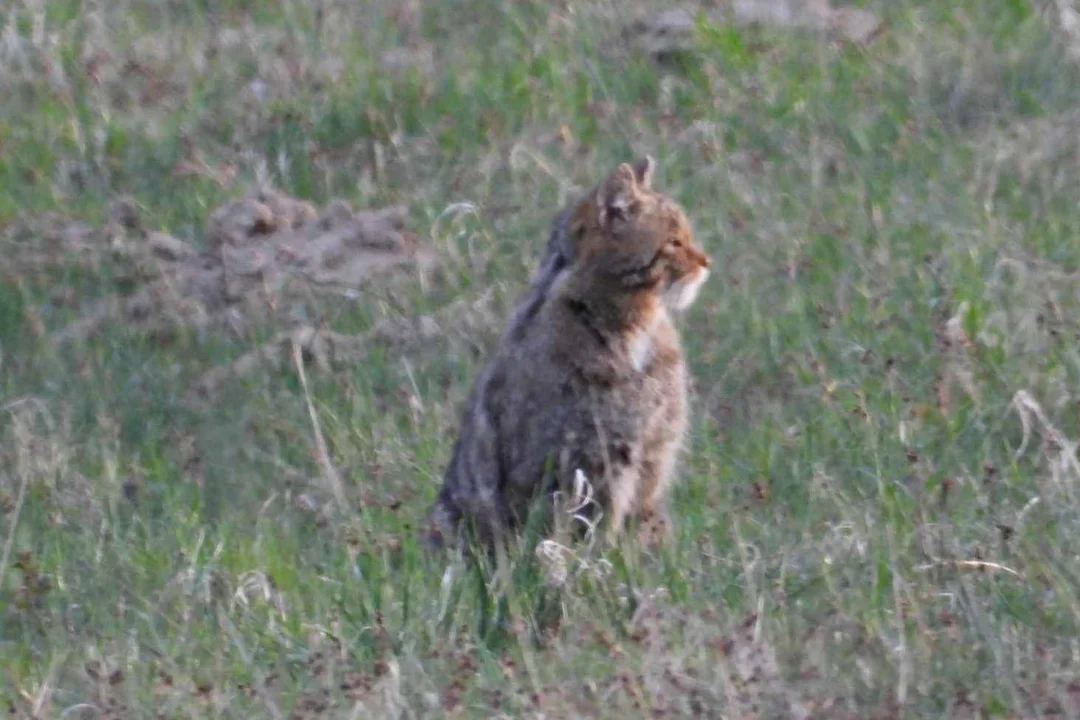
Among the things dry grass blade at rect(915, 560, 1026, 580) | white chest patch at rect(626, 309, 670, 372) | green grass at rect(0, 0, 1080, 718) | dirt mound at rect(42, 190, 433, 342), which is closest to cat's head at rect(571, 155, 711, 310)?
white chest patch at rect(626, 309, 670, 372)

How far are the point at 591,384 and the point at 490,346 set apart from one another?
2025 mm

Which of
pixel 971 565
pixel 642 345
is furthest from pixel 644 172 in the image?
pixel 971 565

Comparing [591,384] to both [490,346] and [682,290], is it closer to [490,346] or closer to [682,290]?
[682,290]

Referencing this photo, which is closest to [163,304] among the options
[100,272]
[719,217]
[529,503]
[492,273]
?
[100,272]

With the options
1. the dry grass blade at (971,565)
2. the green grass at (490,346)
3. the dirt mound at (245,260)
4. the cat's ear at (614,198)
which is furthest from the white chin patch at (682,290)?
the dirt mound at (245,260)

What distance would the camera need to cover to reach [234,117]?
32.3 feet

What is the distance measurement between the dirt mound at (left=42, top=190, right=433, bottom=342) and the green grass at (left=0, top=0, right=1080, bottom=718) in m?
0.13

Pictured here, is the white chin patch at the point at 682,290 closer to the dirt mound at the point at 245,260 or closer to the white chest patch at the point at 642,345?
the white chest patch at the point at 642,345

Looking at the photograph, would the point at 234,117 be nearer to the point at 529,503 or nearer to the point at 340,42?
the point at 340,42

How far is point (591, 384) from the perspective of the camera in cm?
594

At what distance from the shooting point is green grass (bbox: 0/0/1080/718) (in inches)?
185

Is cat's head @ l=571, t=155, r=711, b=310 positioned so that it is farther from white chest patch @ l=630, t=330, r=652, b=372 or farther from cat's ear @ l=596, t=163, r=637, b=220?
white chest patch @ l=630, t=330, r=652, b=372

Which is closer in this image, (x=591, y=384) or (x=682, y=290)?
(x=591, y=384)

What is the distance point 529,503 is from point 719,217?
283 centimetres
